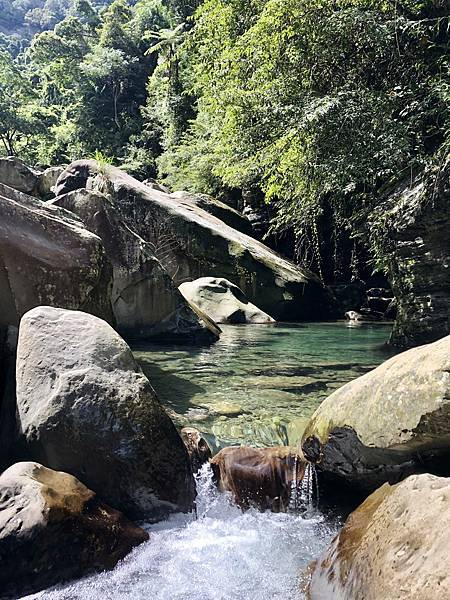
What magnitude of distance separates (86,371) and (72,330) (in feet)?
1.66

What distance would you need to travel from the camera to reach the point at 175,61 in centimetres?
2916

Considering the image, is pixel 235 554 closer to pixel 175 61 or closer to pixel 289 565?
pixel 289 565

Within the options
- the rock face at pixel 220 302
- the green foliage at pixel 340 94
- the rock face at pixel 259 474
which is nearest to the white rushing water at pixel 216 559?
the rock face at pixel 259 474

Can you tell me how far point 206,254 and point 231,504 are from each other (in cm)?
1163

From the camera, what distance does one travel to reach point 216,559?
11.6 feet

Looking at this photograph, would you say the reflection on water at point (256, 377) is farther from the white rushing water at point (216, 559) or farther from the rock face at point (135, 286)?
the white rushing water at point (216, 559)

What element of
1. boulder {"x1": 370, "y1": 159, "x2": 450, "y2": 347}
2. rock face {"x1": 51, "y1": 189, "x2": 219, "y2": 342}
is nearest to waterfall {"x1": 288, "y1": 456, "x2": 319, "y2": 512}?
boulder {"x1": 370, "y1": 159, "x2": 450, "y2": 347}

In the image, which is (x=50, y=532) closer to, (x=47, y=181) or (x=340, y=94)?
(x=340, y=94)

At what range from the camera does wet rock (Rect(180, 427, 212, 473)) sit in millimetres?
4590

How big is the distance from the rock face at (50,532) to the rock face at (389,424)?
1697mm

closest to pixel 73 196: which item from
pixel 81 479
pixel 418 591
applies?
pixel 81 479

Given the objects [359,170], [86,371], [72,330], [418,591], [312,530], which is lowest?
[312,530]

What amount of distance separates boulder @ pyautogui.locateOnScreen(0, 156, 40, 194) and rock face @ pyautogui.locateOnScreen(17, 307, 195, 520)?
16705 mm

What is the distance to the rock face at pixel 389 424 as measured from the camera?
11.6 feet
